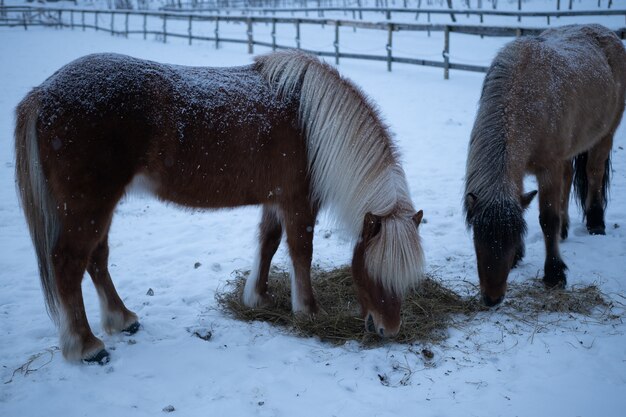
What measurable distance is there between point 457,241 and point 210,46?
18.3 m

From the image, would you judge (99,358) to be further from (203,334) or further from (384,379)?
(384,379)

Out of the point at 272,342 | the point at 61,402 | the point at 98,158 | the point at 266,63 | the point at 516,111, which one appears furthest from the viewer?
the point at 516,111

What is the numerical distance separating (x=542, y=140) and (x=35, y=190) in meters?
3.79

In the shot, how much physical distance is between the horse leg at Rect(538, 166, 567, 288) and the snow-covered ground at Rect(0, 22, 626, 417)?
0.25 m

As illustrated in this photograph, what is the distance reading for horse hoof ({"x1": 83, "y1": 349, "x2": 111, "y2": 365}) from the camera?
296 cm

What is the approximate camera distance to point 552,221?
4.11 metres

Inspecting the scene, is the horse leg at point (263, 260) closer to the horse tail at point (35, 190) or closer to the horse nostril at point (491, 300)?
the horse tail at point (35, 190)

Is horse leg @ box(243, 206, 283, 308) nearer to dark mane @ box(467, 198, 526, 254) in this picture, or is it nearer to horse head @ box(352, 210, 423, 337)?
horse head @ box(352, 210, 423, 337)

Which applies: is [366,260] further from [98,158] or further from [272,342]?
[98,158]

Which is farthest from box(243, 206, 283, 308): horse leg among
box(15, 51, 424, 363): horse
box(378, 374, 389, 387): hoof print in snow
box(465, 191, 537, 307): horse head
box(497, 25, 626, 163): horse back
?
box(497, 25, 626, 163): horse back

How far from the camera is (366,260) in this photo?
116 inches

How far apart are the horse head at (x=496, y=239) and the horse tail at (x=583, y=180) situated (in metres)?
2.32

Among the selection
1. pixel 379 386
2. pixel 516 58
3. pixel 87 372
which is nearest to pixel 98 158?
pixel 87 372

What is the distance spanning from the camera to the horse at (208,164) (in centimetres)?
281
